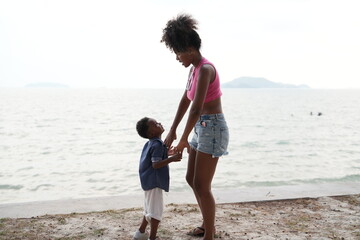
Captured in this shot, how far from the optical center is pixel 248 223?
4375 millimetres

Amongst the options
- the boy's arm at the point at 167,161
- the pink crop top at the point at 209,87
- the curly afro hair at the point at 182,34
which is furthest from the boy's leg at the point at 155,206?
the curly afro hair at the point at 182,34

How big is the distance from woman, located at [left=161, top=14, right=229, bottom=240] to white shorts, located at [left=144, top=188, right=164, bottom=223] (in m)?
0.36

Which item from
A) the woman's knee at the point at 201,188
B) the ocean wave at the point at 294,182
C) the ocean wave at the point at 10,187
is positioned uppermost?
the woman's knee at the point at 201,188

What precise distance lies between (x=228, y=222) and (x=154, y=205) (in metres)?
1.16

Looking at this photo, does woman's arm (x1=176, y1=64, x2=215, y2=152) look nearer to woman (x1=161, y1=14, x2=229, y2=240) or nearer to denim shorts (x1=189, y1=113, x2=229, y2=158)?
woman (x1=161, y1=14, x2=229, y2=240)

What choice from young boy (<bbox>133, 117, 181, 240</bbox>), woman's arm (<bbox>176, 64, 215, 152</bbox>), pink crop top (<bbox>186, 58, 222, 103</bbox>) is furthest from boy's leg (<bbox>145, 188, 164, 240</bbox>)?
pink crop top (<bbox>186, 58, 222, 103</bbox>)

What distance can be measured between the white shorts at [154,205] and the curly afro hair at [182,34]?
1319 mm

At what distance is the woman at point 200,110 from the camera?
325 cm

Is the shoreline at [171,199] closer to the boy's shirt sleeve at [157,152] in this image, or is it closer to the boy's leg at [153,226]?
the boy's leg at [153,226]

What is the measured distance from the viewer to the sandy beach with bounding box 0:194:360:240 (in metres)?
3.98

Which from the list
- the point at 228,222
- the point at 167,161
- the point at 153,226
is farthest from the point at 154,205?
the point at 228,222

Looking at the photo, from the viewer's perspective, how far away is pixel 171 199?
17.4ft

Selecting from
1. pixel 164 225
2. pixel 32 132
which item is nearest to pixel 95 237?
pixel 164 225

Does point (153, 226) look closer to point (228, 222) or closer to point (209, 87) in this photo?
point (228, 222)
